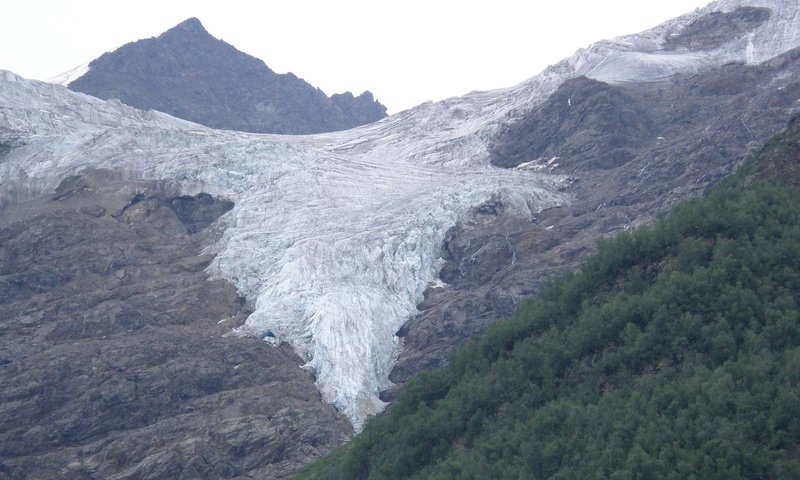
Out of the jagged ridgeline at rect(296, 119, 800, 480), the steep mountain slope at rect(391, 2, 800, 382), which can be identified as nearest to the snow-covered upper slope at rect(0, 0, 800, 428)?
the steep mountain slope at rect(391, 2, 800, 382)

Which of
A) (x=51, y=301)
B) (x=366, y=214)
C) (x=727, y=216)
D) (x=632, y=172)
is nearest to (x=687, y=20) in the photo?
(x=632, y=172)

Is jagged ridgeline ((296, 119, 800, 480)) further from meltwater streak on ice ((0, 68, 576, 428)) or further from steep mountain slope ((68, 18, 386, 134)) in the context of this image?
steep mountain slope ((68, 18, 386, 134))

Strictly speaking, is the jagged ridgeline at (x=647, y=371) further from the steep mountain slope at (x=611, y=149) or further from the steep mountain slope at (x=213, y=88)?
the steep mountain slope at (x=213, y=88)

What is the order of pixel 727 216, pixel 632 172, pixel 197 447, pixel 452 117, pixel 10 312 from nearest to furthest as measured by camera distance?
pixel 727 216 < pixel 197 447 < pixel 10 312 < pixel 632 172 < pixel 452 117

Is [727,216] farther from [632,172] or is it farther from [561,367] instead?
[632,172]

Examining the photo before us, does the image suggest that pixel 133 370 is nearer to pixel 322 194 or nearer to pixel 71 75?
pixel 322 194

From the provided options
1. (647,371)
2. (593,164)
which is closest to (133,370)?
(647,371)

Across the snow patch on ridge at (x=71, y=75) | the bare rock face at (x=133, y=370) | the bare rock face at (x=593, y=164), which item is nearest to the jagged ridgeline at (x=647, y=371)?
the bare rock face at (x=133, y=370)
